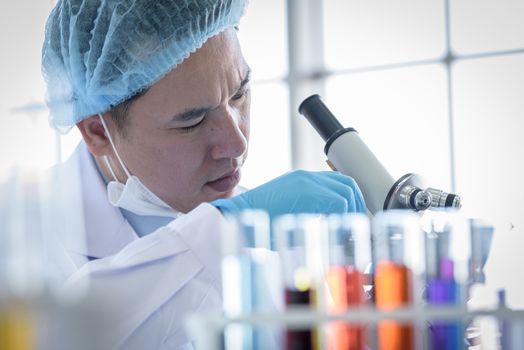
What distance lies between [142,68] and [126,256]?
37cm

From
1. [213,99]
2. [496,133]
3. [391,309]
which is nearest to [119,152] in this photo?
[213,99]

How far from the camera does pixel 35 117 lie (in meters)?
2.84

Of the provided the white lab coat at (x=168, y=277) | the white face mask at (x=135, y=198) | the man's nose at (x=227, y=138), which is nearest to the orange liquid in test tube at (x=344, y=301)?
the white lab coat at (x=168, y=277)

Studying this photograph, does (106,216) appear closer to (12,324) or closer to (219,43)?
(219,43)

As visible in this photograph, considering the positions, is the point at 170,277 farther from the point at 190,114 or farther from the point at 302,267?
the point at 302,267

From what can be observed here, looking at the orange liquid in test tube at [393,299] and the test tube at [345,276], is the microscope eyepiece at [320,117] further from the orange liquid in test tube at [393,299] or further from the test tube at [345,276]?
the orange liquid in test tube at [393,299]

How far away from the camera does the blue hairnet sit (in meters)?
1.39

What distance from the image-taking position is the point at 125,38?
139 cm

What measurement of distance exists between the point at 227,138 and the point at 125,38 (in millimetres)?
259

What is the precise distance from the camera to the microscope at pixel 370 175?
1238mm

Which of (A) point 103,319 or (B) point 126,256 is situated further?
(B) point 126,256

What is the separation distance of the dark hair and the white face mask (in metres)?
0.03

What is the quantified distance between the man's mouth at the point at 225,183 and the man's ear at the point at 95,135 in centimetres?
22

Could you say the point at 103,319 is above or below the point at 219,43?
below
